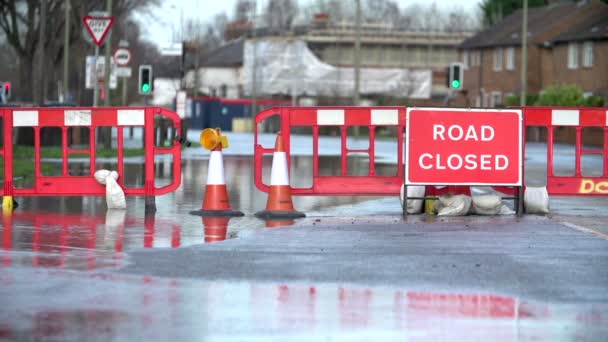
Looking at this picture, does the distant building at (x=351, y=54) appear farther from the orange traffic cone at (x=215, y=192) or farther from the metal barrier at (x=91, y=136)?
the orange traffic cone at (x=215, y=192)

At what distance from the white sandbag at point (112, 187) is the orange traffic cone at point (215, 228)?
1.58m

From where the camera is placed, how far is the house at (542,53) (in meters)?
72.2

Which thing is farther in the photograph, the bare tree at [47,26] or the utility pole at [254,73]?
the utility pole at [254,73]

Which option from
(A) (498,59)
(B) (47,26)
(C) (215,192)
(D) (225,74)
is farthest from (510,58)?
(C) (215,192)

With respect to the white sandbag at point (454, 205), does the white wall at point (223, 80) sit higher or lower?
higher

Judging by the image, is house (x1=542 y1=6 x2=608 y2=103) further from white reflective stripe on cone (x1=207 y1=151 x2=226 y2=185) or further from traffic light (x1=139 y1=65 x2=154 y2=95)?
white reflective stripe on cone (x1=207 y1=151 x2=226 y2=185)

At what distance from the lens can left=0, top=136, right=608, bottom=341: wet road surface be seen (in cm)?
832

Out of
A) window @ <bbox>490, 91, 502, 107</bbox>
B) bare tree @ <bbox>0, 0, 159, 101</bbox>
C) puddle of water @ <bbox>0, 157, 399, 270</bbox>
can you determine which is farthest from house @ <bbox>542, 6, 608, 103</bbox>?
puddle of water @ <bbox>0, 157, 399, 270</bbox>

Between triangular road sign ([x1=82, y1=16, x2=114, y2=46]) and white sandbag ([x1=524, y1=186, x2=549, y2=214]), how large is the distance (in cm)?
1808

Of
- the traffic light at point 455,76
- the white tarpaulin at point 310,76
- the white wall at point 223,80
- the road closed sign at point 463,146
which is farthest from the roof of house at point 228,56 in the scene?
the road closed sign at point 463,146

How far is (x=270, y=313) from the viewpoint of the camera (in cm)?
878

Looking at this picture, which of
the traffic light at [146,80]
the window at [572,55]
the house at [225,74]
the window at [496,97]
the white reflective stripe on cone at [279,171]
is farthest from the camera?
the house at [225,74]

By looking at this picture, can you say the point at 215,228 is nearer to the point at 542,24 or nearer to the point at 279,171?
the point at 279,171

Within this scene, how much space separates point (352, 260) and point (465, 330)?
342cm
